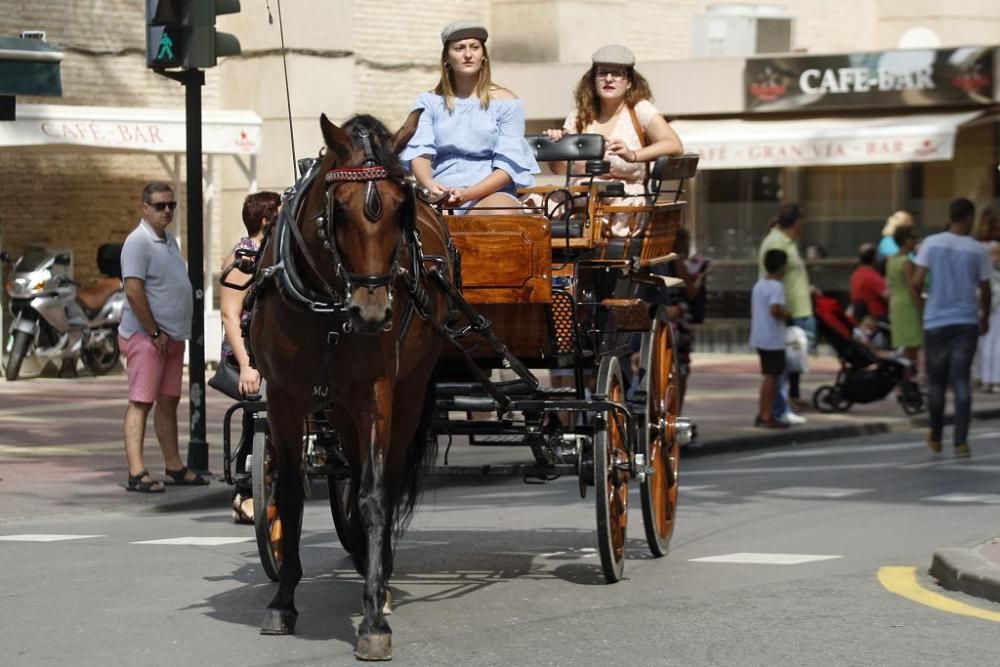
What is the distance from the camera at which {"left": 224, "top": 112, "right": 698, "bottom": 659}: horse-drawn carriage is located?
7.12m

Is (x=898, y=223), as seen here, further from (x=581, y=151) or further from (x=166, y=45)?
(x=581, y=151)

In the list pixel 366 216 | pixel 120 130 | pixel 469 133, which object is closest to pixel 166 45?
pixel 469 133

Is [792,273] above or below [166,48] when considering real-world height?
below

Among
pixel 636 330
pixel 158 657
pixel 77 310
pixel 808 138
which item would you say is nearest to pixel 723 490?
pixel 636 330

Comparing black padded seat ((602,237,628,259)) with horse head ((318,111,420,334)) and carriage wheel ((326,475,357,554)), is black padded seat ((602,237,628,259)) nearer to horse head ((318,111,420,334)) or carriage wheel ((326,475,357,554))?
carriage wheel ((326,475,357,554))

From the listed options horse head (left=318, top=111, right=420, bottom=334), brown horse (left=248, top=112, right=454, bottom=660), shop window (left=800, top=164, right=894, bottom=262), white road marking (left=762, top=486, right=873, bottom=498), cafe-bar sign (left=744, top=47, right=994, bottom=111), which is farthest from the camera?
shop window (left=800, top=164, right=894, bottom=262)

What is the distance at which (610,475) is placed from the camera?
345 inches

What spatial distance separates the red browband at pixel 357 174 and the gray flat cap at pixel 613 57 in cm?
331

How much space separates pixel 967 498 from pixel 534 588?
4.76 m

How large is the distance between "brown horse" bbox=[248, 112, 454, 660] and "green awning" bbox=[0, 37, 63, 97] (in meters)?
6.10

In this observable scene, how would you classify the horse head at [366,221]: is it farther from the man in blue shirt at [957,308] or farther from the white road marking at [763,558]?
the man in blue shirt at [957,308]

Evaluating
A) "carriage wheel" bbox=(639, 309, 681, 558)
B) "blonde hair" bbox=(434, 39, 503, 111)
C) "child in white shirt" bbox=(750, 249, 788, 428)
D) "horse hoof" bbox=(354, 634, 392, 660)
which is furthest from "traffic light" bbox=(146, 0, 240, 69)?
"horse hoof" bbox=(354, 634, 392, 660)

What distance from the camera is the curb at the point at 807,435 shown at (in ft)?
53.2

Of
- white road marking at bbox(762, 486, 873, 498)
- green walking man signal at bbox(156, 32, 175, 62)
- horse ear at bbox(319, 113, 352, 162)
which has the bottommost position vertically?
white road marking at bbox(762, 486, 873, 498)
